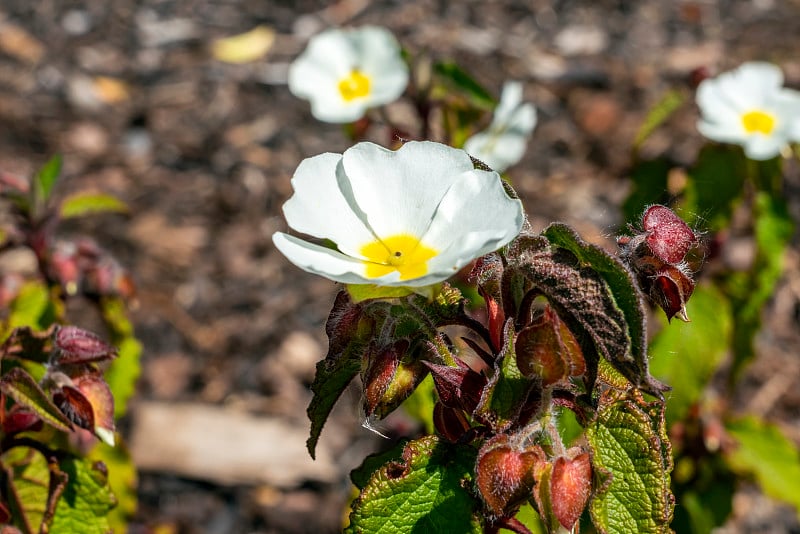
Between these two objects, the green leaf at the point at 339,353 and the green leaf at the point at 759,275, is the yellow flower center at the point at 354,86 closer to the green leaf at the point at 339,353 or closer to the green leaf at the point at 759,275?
the green leaf at the point at 759,275

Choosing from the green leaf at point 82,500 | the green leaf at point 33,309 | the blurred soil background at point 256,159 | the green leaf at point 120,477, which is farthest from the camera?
the blurred soil background at point 256,159

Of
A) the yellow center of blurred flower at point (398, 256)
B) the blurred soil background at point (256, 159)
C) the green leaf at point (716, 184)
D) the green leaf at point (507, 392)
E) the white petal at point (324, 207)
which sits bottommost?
the blurred soil background at point (256, 159)

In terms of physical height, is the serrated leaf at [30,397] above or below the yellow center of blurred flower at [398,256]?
below

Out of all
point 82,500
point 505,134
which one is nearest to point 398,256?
point 82,500

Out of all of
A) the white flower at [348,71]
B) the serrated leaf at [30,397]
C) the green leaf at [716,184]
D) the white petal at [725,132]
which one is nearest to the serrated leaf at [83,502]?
the serrated leaf at [30,397]

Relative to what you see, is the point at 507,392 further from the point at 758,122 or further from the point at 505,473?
the point at 758,122

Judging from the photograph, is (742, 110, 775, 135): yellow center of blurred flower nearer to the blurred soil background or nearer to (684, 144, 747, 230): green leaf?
(684, 144, 747, 230): green leaf
